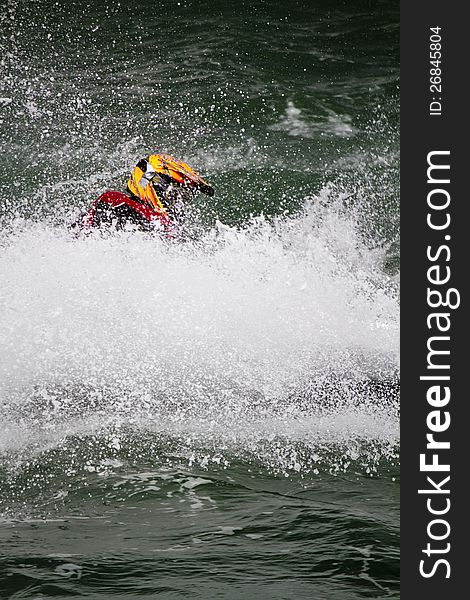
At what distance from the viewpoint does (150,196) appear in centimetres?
674

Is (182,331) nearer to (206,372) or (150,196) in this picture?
(206,372)

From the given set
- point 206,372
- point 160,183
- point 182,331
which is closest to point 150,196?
point 160,183

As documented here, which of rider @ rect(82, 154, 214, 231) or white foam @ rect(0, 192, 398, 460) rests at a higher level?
rider @ rect(82, 154, 214, 231)

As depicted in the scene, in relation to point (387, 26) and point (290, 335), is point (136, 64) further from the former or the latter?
point (290, 335)

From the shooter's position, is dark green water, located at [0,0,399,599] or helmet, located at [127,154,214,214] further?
helmet, located at [127,154,214,214]

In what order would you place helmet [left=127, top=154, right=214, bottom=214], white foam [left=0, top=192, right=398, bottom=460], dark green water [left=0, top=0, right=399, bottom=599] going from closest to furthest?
dark green water [left=0, top=0, right=399, bottom=599]
white foam [left=0, top=192, right=398, bottom=460]
helmet [left=127, top=154, right=214, bottom=214]

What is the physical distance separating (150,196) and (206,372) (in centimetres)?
151

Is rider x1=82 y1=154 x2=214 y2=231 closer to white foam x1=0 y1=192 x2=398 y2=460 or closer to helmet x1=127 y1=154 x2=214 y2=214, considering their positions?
helmet x1=127 y1=154 x2=214 y2=214

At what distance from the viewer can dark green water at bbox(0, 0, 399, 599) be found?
4051mm

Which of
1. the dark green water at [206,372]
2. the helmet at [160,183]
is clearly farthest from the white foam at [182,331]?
the helmet at [160,183]

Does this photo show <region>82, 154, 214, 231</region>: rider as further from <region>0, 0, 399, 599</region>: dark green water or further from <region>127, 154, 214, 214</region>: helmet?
<region>0, 0, 399, 599</region>: dark green water

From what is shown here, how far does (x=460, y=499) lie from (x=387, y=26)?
46.6 ft

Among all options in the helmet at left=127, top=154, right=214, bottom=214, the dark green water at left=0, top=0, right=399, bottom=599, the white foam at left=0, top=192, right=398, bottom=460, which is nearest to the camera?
the dark green water at left=0, top=0, right=399, bottom=599

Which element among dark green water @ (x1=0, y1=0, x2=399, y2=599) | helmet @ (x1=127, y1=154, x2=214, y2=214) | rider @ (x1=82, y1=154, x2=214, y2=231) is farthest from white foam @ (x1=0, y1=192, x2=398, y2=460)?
helmet @ (x1=127, y1=154, x2=214, y2=214)
